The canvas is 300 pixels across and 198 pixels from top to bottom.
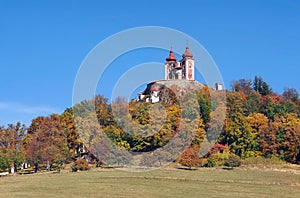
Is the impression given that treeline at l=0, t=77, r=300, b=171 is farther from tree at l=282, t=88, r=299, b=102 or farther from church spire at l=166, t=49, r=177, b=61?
church spire at l=166, t=49, r=177, b=61

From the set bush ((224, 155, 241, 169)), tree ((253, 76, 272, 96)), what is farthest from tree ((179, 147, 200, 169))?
tree ((253, 76, 272, 96))

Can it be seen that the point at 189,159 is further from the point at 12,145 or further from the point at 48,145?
the point at 12,145

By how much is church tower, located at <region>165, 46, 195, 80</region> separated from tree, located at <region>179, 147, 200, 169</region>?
186 ft

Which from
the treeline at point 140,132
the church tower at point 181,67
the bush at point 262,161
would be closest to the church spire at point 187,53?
the church tower at point 181,67

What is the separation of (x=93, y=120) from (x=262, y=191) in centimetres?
3361

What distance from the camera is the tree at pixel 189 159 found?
55.2m

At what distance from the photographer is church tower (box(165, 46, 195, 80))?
114500 millimetres

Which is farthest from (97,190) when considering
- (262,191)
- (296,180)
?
(296,180)

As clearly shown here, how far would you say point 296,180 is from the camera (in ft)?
147

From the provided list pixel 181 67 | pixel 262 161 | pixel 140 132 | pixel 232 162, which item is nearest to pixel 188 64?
pixel 181 67

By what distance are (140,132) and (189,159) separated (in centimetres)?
972

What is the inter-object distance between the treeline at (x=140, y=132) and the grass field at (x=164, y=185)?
32.1ft

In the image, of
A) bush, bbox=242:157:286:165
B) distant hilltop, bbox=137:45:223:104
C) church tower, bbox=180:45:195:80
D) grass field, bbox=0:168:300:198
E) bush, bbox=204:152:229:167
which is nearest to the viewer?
grass field, bbox=0:168:300:198

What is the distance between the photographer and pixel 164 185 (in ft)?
131
